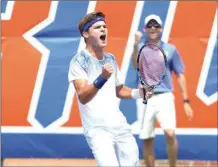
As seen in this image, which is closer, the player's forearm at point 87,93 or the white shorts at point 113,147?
the player's forearm at point 87,93

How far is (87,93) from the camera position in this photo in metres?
4.91

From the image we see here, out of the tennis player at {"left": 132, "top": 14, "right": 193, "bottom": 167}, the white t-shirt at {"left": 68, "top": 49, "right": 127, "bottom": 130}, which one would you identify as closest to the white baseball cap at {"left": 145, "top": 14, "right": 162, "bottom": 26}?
the tennis player at {"left": 132, "top": 14, "right": 193, "bottom": 167}

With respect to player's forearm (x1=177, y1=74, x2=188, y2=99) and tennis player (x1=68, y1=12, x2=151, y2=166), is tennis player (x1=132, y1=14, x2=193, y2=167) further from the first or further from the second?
tennis player (x1=68, y1=12, x2=151, y2=166)

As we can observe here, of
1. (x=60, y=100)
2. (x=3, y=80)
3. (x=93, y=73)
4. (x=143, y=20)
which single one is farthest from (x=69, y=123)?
(x=93, y=73)

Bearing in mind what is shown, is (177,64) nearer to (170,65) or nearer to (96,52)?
(170,65)

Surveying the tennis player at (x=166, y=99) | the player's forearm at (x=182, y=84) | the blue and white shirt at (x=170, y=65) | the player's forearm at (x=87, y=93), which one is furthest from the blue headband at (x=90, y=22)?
the player's forearm at (x=182, y=84)

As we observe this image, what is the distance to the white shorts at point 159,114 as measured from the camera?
7452 millimetres

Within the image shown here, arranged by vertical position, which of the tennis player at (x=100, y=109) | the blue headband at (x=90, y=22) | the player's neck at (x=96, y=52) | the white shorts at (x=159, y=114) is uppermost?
the blue headband at (x=90, y=22)

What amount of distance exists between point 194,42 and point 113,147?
3103 mm

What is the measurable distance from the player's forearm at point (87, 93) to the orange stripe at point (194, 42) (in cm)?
317

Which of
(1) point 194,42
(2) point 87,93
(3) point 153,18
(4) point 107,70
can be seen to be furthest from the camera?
(1) point 194,42

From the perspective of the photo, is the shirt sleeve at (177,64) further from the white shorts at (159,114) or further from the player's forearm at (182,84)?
the white shorts at (159,114)

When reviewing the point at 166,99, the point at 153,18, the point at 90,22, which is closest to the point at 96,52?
the point at 90,22

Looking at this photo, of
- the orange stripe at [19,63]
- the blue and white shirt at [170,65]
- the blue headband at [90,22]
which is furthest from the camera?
the orange stripe at [19,63]
